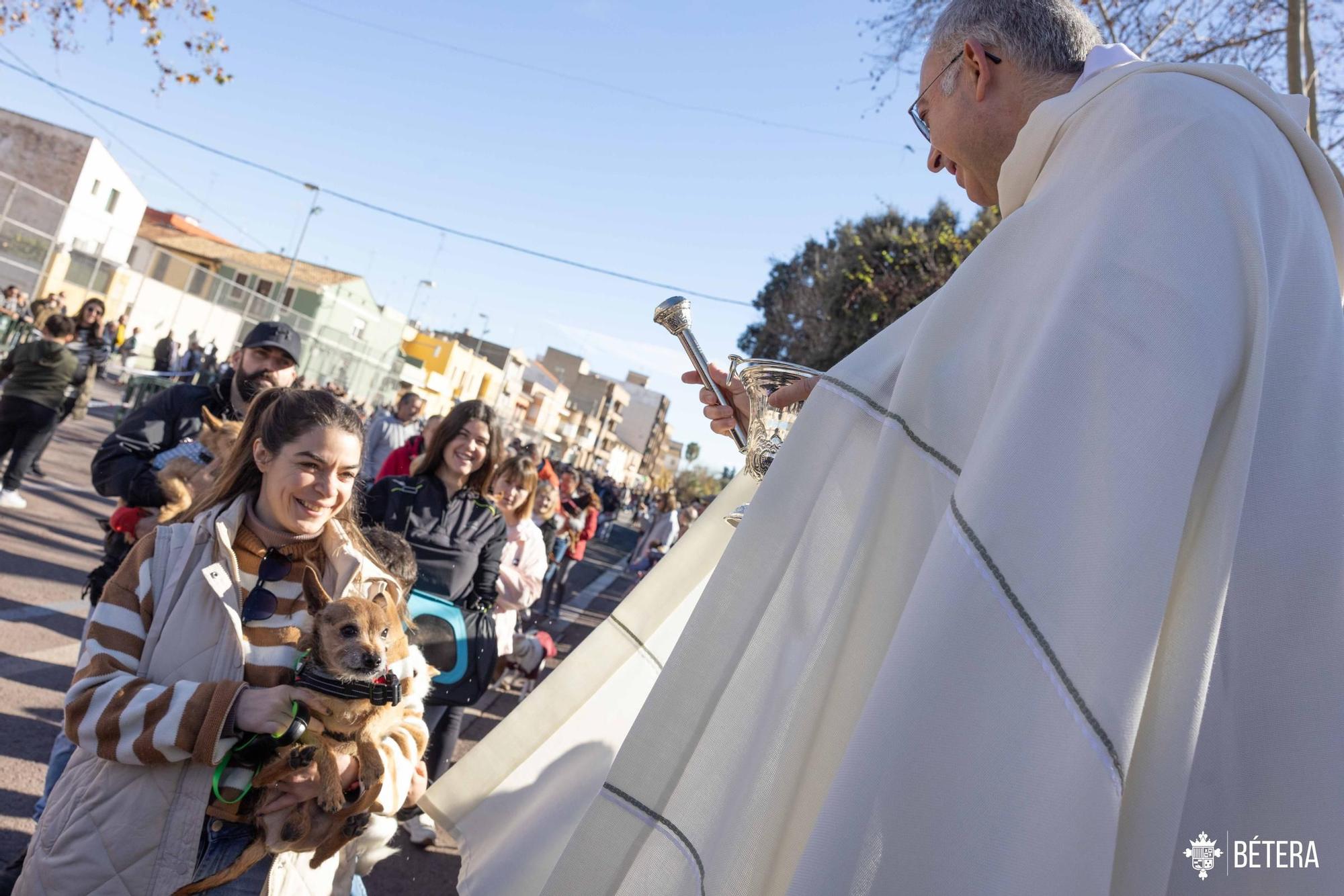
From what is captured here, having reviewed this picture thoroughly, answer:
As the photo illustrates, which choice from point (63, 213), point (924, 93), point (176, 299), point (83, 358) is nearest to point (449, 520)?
point (924, 93)

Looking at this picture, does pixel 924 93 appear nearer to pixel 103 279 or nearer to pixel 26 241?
pixel 26 241

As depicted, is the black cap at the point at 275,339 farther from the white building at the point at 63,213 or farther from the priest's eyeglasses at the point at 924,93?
the white building at the point at 63,213

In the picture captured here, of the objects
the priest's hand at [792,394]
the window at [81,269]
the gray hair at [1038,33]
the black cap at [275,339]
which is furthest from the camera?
the window at [81,269]

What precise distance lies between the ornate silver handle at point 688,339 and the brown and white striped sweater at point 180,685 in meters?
1.08

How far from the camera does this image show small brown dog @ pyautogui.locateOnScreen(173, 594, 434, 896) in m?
2.29

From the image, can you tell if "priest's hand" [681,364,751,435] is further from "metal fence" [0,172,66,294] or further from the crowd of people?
"metal fence" [0,172,66,294]

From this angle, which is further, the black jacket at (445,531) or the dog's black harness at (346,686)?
the black jacket at (445,531)

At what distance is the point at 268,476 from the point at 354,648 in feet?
2.02

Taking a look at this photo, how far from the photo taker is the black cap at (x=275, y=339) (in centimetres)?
449

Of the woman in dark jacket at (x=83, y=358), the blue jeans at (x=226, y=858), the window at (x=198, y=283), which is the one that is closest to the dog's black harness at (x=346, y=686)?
the blue jeans at (x=226, y=858)

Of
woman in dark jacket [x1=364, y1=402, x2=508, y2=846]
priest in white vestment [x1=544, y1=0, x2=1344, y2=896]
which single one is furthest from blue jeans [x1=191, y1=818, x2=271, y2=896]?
woman in dark jacket [x1=364, y1=402, x2=508, y2=846]

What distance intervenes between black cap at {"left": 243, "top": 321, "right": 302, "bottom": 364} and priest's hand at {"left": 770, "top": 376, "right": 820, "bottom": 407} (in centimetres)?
326

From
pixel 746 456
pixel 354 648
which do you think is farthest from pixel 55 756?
pixel 746 456

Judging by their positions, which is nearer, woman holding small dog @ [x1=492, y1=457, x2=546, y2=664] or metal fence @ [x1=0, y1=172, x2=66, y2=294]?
woman holding small dog @ [x1=492, y1=457, x2=546, y2=664]
